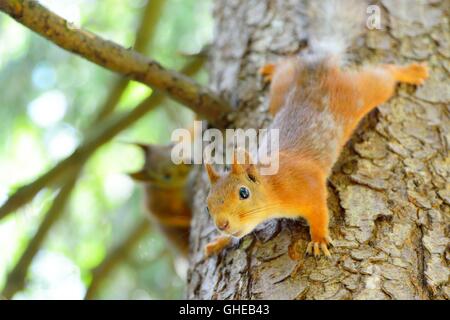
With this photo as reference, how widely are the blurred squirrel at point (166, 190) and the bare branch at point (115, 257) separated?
83 mm

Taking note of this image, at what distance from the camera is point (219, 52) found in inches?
113

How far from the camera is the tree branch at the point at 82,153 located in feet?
7.85

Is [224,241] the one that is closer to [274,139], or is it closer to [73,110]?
[274,139]

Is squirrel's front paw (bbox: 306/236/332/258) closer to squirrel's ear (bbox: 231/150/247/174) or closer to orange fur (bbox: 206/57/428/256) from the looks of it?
orange fur (bbox: 206/57/428/256)

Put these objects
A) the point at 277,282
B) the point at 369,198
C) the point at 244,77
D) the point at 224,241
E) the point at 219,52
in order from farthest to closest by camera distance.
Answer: the point at 219,52 → the point at 244,77 → the point at 224,241 → the point at 369,198 → the point at 277,282

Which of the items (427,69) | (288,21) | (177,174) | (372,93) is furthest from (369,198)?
(177,174)

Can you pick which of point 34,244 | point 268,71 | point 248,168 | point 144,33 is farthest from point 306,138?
point 34,244

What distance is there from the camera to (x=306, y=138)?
7.13 ft

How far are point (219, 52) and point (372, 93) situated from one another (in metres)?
0.85

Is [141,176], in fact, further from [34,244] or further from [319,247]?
[319,247]

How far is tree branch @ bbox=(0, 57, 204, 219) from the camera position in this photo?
2393 mm

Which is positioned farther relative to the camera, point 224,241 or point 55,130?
point 55,130

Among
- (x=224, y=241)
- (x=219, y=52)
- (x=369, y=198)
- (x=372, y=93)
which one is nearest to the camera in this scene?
(x=369, y=198)

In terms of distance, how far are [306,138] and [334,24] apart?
68cm
